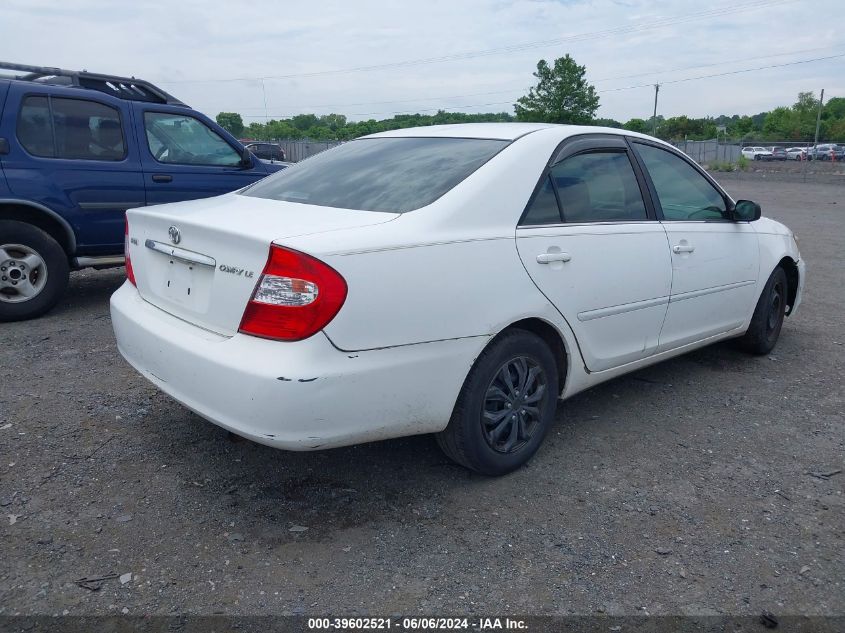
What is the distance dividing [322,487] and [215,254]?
1.14 m

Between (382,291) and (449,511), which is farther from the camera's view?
(449,511)

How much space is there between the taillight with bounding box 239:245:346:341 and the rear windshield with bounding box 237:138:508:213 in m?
0.59

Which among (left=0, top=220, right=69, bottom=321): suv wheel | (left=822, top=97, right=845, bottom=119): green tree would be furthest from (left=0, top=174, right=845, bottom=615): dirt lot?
→ (left=822, top=97, right=845, bottom=119): green tree

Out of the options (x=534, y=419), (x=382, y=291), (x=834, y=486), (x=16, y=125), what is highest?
(x=16, y=125)

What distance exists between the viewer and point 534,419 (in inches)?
138

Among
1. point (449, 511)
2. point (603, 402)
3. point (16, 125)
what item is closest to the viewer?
point (449, 511)

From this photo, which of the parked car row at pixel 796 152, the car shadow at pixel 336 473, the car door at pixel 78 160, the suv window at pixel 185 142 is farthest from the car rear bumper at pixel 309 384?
the parked car row at pixel 796 152

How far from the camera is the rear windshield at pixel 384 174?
128 inches

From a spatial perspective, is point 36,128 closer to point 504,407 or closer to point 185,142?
point 185,142

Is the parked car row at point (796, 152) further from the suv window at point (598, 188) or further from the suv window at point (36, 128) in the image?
the suv window at point (36, 128)

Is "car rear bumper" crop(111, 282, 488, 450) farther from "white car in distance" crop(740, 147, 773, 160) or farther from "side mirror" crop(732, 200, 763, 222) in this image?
"white car in distance" crop(740, 147, 773, 160)

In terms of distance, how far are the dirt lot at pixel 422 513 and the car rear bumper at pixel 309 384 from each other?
1.48ft

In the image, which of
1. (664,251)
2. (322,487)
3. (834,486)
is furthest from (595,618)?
(664,251)

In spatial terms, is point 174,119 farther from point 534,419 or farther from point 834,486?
point 834,486
